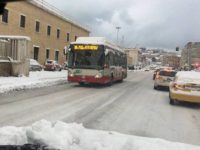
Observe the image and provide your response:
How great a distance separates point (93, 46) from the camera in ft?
86.6

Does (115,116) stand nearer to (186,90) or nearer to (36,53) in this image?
(186,90)

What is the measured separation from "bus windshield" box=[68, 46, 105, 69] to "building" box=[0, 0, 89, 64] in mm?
16701

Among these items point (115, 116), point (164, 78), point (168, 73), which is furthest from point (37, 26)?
point (115, 116)

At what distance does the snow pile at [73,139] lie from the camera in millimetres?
7043

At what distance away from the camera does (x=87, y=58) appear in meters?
26.2

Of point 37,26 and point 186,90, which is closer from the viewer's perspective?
point 186,90

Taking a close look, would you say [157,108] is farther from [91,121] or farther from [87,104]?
[91,121]

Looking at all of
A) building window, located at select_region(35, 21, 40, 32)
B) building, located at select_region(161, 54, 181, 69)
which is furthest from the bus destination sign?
building, located at select_region(161, 54, 181, 69)

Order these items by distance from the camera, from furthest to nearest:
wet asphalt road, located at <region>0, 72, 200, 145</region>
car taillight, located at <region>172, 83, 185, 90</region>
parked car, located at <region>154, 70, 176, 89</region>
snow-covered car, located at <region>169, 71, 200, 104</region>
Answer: parked car, located at <region>154, 70, 176, 89</region> < car taillight, located at <region>172, 83, 185, 90</region> < snow-covered car, located at <region>169, 71, 200, 104</region> < wet asphalt road, located at <region>0, 72, 200, 145</region>

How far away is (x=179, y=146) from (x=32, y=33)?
4645cm

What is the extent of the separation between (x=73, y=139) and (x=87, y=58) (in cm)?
1888

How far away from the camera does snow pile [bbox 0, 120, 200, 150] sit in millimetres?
7043

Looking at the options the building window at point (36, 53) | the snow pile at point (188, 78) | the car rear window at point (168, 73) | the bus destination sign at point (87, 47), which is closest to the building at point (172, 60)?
the building window at point (36, 53)

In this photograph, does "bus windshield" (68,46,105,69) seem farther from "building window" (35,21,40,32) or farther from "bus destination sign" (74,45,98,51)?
"building window" (35,21,40,32)
